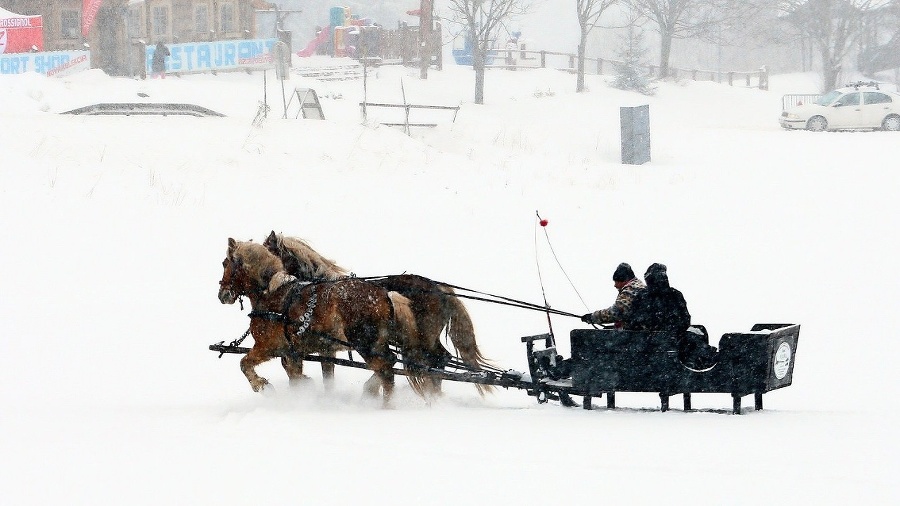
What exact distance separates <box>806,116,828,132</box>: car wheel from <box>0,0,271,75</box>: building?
26.2 metres

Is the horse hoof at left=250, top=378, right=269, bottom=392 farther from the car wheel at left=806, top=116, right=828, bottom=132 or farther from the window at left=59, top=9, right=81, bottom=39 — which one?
the window at left=59, top=9, right=81, bottom=39

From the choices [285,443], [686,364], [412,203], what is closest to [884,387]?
[686,364]

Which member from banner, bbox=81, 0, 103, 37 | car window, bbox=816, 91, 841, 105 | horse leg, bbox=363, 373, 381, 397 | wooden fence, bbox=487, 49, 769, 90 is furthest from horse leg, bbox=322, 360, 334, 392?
wooden fence, bbox=487, 49, 769, 90

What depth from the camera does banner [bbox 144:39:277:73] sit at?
42656mm

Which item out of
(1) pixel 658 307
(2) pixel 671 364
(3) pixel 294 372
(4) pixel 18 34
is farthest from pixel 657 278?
(4) pixel 18 34

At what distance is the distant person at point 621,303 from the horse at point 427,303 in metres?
1.36

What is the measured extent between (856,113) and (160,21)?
30011mm

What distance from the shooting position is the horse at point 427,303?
9.51 m

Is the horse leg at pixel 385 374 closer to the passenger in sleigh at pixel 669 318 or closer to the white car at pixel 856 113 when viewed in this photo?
the passenger in sleigh at pixel 669 318

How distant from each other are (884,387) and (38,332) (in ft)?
31.4

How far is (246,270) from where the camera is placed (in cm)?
971

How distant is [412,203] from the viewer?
20.0 meters

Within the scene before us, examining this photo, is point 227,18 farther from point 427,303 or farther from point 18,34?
point 427,303

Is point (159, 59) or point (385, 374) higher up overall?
point (159, 59)
